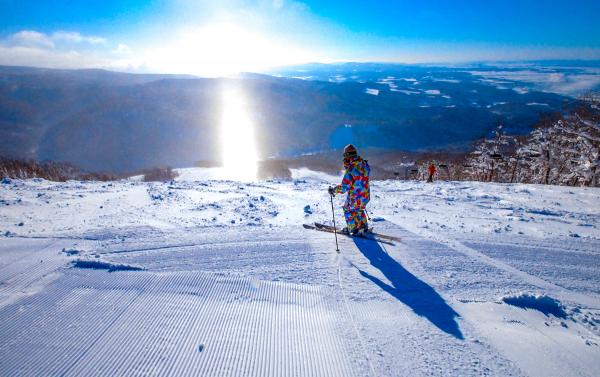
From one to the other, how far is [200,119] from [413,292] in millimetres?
147654

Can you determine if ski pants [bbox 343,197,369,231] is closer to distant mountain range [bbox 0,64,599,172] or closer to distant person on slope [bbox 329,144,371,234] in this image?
distant person on slope [bbox 329,144,371,234]

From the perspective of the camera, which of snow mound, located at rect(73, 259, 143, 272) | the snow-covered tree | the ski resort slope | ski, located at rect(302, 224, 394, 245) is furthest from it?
the snow-covered tree

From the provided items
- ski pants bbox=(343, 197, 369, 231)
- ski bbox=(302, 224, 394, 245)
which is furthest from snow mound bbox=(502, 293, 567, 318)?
ski pants bbox=(343, 197, 369, 231)

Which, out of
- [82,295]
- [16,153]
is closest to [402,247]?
[82,295]

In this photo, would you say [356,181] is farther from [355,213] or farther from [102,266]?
[102,266]

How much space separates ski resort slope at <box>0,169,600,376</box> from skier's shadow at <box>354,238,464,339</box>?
0.03 meters

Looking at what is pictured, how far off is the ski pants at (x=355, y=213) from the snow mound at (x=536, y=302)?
289 cm

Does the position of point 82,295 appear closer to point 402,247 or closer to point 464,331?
point 464,331

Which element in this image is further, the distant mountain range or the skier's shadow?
the distant mountain range

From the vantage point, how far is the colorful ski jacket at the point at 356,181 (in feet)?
21.0

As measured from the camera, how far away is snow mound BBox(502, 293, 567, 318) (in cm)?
431

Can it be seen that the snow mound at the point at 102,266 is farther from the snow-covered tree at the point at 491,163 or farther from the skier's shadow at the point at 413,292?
the snow-covered tree at the point at 491,163

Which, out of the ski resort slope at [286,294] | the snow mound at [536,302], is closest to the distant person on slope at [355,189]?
the ski resort slope at [286,294]

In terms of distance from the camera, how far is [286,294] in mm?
4441
